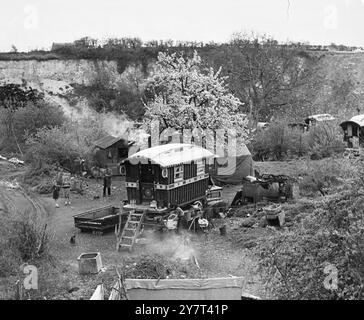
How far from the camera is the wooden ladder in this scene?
14.9 meters

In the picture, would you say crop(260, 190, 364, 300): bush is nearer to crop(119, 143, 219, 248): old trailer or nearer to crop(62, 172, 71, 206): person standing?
crop(119, 143, 219, 248): old trailer

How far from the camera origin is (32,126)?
32.6 metres

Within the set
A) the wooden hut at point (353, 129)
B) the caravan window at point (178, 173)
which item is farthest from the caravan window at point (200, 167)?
the wooden hut at point (353, 129)

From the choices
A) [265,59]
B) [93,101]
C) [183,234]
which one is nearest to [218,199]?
[183,234]

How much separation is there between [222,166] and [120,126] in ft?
48.5

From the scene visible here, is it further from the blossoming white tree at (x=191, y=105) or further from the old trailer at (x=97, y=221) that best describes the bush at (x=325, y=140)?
the old trailer at (x=97, y=221)

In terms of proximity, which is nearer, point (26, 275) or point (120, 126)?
point (26, 275)

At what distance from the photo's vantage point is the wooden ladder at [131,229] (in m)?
14.9

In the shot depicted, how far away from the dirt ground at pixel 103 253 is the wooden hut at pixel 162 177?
1726 mm

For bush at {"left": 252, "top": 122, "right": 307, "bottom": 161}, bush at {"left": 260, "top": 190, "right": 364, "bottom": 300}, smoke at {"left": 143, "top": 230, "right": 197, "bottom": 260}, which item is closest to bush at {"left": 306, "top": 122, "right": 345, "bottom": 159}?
bush at {"left": 252, "top": 122, "right": 307, "bottom": 161}

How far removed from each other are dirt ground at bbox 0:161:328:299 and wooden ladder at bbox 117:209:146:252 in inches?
10.4

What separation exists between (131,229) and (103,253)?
4.47 ft

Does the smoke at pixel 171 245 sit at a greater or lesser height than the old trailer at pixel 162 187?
lesser
